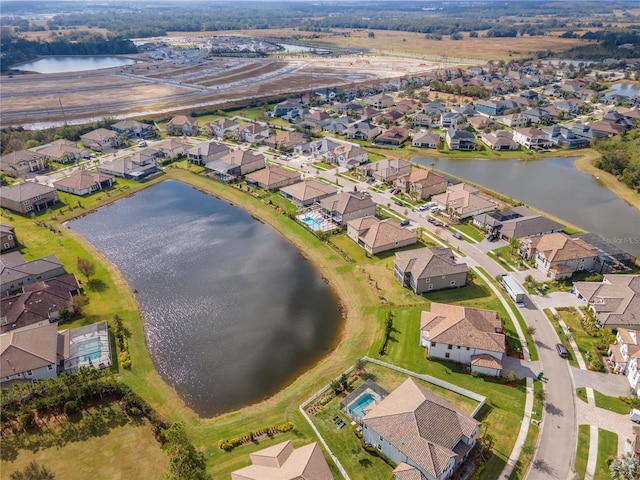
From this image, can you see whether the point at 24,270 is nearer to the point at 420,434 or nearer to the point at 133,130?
the point at 420,434

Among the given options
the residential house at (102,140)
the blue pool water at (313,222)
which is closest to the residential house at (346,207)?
the blue pool water at (313,222)

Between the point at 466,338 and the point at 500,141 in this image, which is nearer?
Result: the point at 466,338

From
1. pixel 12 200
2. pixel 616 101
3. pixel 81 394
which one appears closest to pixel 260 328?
pixel 81 394

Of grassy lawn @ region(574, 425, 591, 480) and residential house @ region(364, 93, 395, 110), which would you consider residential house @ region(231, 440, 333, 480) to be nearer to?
grassy lawn @ region(574, 425, 591, 480)

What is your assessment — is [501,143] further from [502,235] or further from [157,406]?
[157,406]

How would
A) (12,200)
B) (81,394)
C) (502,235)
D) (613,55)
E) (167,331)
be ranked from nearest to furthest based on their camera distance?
1. (81,394)
2. (167,331)
3. (502,235)
4. (12,200)
5. (613,55)

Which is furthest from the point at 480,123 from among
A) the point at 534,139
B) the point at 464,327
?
the point at 464,327
